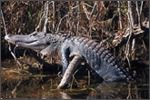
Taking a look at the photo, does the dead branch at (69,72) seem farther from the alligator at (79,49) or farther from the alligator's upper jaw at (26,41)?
the alligator's upper jaw at (26,41)

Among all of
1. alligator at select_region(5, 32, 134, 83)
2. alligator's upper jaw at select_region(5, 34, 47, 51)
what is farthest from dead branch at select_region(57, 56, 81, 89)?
alligator's upper jaw at select_region(5, 34, 47, 51)

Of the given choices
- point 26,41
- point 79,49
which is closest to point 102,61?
point 79,49

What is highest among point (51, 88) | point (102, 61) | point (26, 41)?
point (26, 41)

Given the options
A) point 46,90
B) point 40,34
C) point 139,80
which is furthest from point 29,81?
point 139,80

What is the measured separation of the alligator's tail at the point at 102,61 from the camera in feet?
7.82

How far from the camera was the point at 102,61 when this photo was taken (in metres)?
2.42

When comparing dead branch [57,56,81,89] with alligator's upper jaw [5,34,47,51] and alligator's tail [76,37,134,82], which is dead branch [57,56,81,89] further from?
alligator's upper jaw [5,34,47,51]

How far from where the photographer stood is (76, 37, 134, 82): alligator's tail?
2.38 metres

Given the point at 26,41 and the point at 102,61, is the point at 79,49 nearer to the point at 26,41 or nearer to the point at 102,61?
the point at 102,61

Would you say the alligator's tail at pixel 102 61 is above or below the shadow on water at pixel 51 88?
above

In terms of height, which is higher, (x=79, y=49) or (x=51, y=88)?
(x=79, y=49)

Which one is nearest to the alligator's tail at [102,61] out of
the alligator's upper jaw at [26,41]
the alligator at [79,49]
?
the alligator at [79,49]

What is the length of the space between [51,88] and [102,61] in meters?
0.30

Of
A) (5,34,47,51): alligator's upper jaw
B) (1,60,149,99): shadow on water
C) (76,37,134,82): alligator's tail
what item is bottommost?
(1,60,149,99): shadow on water
